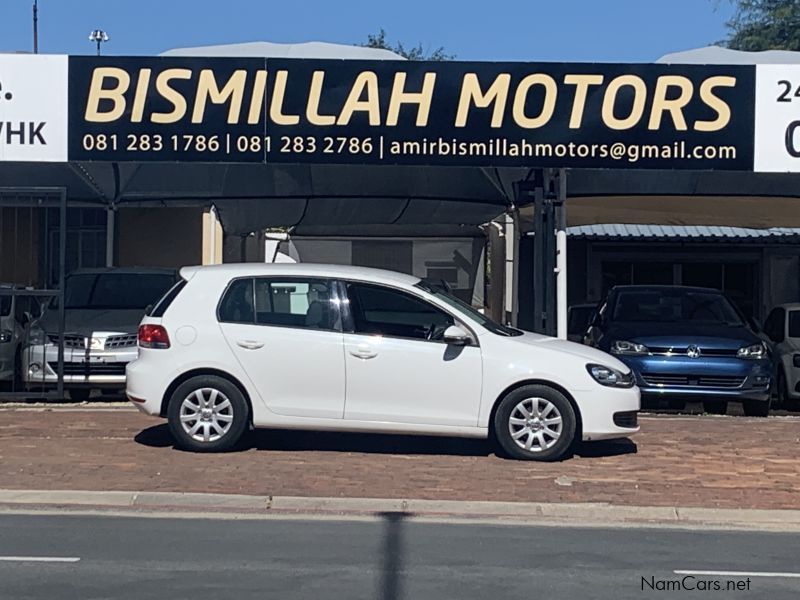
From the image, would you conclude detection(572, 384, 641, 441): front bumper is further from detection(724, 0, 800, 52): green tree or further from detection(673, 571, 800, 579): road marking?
detection(724, 0, 800, 52): green tree

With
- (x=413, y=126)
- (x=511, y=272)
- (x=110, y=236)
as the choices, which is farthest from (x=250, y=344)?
(x=511, y=272)

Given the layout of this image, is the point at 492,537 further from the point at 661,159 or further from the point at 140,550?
the point at 661,159

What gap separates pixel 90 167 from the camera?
1641 cm

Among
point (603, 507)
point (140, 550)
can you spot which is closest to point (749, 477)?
point (603, 507)

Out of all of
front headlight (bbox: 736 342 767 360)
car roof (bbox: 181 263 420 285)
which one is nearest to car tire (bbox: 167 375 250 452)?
car roof (bbox: 181 263 420 285)

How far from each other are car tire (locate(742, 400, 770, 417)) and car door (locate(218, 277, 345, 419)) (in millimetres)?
5755

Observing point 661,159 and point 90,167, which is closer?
point 661,159

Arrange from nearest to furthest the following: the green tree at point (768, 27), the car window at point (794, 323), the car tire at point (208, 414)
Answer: the car tire at point (208, 414) → the car window at point (794, 323) → the green tree at point (768, 27)

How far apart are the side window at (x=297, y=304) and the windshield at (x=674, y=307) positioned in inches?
223

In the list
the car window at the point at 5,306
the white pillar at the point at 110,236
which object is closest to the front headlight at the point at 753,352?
the car window at the point at 5,306

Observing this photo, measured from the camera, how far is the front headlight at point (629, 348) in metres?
13.6

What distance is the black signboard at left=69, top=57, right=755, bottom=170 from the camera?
506 inches

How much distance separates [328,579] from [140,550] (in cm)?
143

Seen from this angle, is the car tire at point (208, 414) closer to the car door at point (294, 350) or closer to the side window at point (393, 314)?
the car door at point (294, 350)
